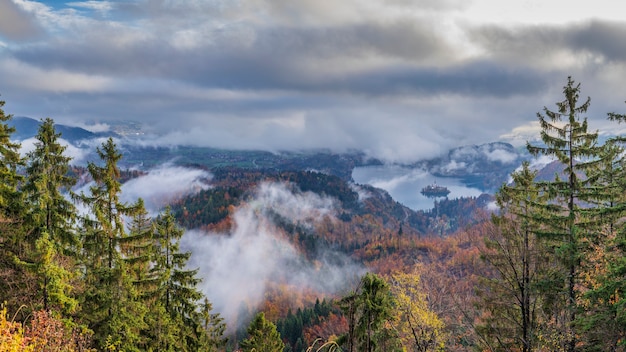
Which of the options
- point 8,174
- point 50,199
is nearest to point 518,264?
point 50,199

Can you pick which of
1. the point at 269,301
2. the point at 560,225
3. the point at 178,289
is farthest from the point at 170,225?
the point at 269,301

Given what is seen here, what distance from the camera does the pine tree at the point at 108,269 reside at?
61.7 ft

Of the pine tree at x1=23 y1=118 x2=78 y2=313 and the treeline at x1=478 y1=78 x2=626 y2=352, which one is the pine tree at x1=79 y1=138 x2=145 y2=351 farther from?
the treeline at x1=478 y1=78 x2=626 y2=352

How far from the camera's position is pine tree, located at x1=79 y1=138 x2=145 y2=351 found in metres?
18.8

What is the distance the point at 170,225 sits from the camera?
2498cm

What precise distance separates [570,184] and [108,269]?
2433 centimetres

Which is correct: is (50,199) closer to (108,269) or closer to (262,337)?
(108,269)

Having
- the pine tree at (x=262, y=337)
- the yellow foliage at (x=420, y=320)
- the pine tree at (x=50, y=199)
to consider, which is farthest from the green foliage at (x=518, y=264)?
the pine tree at (x=50, y=199)

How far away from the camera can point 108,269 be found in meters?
19.1

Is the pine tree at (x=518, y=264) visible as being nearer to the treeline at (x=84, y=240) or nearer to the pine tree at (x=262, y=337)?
the pine tree at (x=262, y=337)

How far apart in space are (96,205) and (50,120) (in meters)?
4.94

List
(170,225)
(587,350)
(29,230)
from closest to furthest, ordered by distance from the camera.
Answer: (587,350)
(29,230)
(170,225)

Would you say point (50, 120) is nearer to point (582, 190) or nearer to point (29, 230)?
point (29, 230)

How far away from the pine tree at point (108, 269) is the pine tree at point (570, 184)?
21474 millimetres
